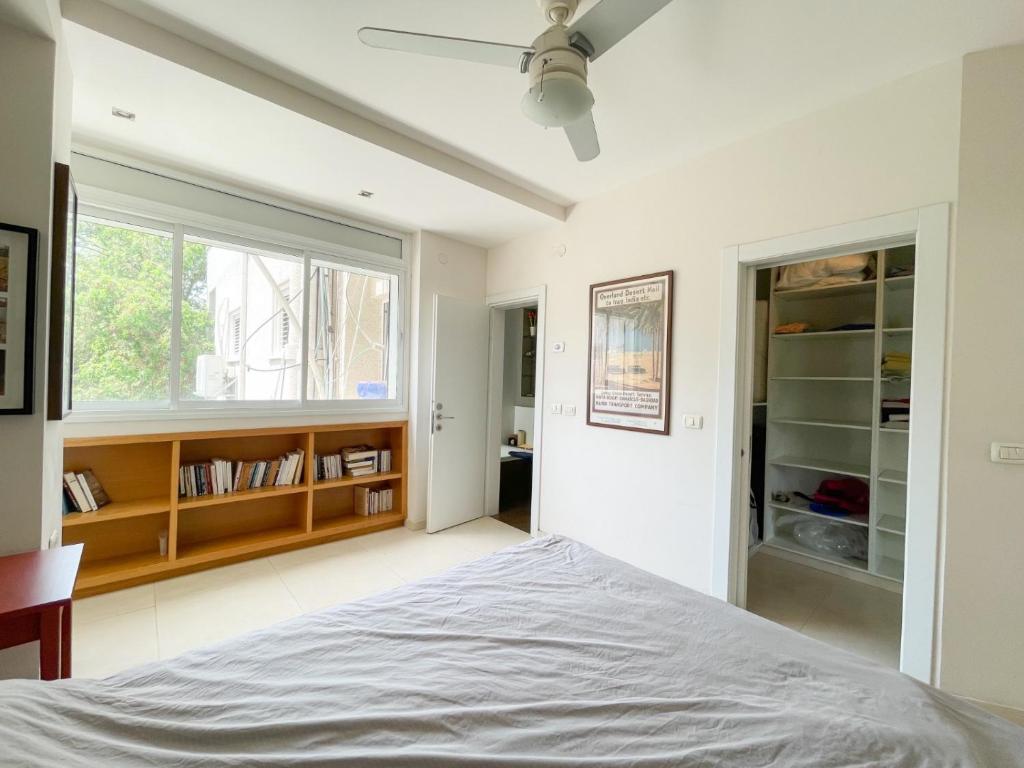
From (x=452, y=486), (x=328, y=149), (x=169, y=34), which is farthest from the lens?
(x=452, y=486)

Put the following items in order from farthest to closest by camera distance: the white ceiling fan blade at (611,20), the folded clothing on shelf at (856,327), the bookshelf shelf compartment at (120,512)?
the folded clothing on shelf at (856,327)
the bookshelf shelf compartment at (120,512)
the white ceiling fan blade at (611,20)

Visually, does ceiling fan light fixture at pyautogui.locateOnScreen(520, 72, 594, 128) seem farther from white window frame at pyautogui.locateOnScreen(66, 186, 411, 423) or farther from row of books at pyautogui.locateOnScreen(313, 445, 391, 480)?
row of books at pyautogui.locateOnScreen(313, 445, 391, 480)

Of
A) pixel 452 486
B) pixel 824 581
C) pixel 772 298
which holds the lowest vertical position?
pixel 824 581

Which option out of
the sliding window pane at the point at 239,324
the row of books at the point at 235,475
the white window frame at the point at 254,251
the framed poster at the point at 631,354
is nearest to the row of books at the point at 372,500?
the row of books at the point at 235,475

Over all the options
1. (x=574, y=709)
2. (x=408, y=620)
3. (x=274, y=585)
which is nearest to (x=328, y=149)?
(x=408, y=620)

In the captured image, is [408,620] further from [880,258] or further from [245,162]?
[880,258]

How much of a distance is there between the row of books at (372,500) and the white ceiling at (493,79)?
2.47 m

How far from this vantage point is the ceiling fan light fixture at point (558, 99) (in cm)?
142

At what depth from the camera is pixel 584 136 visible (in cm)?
188

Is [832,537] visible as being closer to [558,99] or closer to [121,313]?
[558,99]

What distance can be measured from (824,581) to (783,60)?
125 inches

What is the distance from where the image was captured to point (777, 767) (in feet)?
2.50

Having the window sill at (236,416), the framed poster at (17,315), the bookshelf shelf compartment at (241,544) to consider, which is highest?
the framed poster at (17,315)

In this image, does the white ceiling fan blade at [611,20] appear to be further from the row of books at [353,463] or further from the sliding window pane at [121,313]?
the row of books at [353,463]
